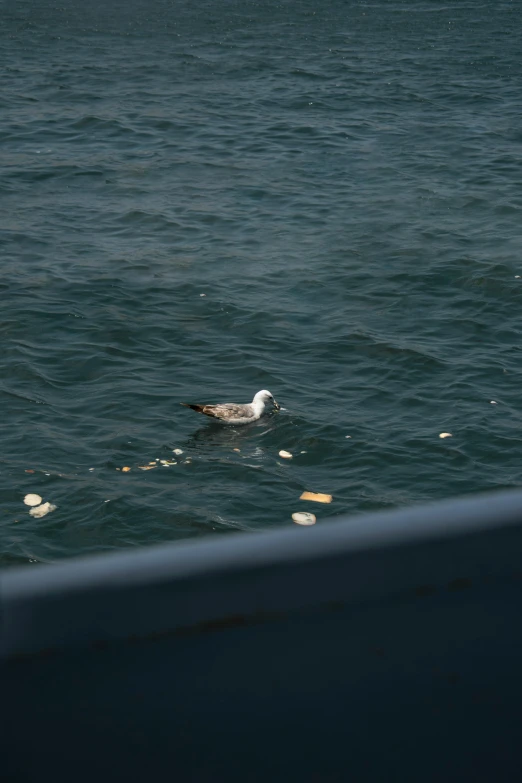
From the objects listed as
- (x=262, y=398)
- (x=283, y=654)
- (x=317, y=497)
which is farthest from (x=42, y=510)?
(x=283, y=654)

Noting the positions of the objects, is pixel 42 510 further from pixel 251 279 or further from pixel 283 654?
pixel 283 654

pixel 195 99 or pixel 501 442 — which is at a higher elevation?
pixel 195 99

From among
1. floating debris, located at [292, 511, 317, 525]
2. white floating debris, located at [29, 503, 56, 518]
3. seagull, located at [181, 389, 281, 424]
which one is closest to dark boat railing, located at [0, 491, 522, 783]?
floating debris, located at [292, 511, 317, 525]

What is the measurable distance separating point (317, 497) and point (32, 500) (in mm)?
2473

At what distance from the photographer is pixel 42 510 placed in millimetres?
9289

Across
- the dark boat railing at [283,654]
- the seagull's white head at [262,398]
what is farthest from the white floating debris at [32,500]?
the dark boat railing at [283,654]

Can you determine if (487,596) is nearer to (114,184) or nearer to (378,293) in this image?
(378,293)

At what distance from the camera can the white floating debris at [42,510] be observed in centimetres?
923

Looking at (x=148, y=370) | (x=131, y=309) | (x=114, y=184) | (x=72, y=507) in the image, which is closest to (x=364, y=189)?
(x=114, y=184)

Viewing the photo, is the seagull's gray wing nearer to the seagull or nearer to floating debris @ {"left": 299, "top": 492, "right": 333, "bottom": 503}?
the seagull

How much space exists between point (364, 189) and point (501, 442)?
9307 mm

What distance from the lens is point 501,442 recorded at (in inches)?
422

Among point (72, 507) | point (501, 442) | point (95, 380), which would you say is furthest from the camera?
point (95, 380)

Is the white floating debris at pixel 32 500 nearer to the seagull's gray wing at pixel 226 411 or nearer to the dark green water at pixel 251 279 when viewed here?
the dark green water at pixel 251 279
